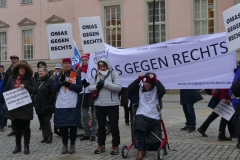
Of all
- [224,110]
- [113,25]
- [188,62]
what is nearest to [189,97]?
[224,110]

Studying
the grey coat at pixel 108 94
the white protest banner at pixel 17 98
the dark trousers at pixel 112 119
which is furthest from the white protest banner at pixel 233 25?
the white protest banner at pixel 17 98

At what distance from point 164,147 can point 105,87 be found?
5.24ft

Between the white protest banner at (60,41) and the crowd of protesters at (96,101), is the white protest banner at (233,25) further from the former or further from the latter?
the white protest banner at (60,41)

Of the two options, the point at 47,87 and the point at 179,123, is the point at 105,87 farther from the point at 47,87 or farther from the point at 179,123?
the point at 179,123

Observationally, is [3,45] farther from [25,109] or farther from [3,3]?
[25,109]

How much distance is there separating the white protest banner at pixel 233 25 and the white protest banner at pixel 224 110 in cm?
261

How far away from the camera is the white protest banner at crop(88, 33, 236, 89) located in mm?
8602

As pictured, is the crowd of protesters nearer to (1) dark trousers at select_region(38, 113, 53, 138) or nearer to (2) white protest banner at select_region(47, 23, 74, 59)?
(2) white protest banner at select_region(47, 23, 74, 59)

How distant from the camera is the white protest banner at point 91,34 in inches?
342

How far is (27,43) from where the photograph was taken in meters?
35.7

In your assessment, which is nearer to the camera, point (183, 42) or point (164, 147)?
point (164, 147)

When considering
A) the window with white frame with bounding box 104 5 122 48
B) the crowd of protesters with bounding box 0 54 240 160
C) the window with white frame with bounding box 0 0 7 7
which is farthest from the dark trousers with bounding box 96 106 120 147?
the window with white frame with bounding box 0 0 7 7

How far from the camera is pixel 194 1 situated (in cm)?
2841

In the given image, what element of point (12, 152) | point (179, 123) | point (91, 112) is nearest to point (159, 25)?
point (179, 123)
